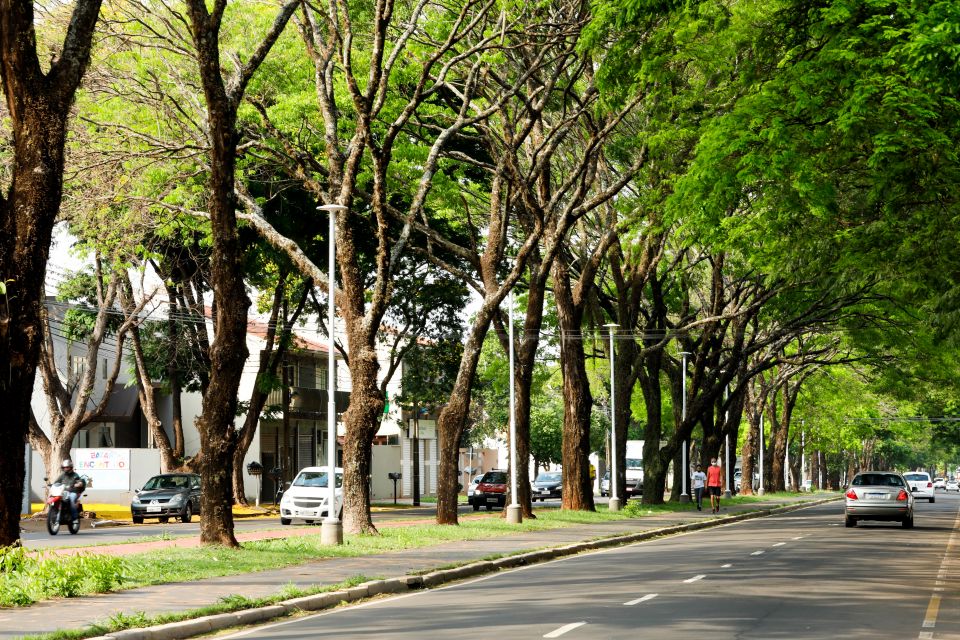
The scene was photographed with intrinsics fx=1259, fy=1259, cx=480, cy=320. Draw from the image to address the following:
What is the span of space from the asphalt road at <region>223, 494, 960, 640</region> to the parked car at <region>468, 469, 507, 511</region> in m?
29.2

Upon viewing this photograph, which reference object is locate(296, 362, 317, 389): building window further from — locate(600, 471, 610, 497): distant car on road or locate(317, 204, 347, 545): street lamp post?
locate(317, 204, 347, 545): street lamp post

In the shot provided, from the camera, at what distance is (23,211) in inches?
618

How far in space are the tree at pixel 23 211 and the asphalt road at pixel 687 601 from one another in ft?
15.0

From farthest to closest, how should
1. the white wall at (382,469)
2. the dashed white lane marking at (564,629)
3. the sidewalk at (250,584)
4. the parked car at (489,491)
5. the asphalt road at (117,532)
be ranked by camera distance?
the white wall at (382,469)
the parked car at (489,491)
the asphalt road at (117,532)
the sidewalk at (250,584)
the dashed white lane marking at (564,629)

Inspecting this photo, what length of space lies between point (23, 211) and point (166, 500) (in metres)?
26.4

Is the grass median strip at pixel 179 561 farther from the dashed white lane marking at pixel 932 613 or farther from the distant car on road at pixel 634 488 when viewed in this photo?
the distant car on road at pixel 634 488

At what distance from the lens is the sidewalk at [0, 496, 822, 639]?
12742 mm

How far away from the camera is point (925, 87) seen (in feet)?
52.1

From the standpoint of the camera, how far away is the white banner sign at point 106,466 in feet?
161

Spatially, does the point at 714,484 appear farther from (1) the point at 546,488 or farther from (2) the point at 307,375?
(2) the point at 307,375

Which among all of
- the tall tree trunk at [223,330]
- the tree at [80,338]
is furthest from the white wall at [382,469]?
the tall tree trunk at [223,330]

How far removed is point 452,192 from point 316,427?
40.0 metres

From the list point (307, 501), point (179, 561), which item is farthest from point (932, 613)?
point (307, 501)

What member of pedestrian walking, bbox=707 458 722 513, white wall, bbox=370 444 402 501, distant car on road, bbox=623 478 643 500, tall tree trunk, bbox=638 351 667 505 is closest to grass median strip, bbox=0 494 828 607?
tall tree trunk, bbox=638 351 667 505
